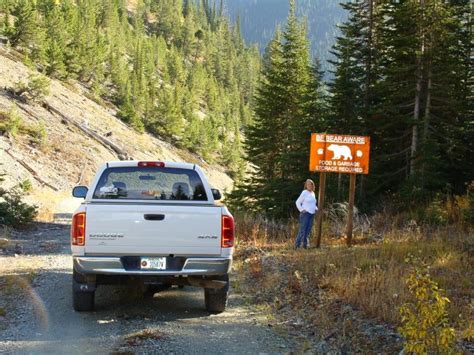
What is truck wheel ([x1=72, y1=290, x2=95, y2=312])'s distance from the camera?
22.2ft

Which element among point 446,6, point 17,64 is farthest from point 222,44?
point 446,6

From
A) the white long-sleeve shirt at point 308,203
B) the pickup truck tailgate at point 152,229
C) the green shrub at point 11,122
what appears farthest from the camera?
the green shrub at point 11,122

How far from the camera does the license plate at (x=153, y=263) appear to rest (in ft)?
20.6

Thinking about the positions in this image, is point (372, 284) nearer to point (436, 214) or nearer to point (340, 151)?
point (340, 151)

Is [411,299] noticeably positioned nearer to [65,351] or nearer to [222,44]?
[65,351]

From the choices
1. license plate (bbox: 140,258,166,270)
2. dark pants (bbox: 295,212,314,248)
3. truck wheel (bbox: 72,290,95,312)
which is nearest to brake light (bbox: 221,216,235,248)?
license plate (bbox: 140,258,166,270)

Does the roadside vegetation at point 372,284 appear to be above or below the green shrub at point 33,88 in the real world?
below

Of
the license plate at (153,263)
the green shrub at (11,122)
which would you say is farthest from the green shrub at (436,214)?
the green shrub at (11,122)

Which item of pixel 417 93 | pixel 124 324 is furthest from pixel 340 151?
pixel 124 324

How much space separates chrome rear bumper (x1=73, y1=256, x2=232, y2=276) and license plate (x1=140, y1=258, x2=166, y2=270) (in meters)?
0.05

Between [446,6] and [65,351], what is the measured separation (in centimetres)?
1894

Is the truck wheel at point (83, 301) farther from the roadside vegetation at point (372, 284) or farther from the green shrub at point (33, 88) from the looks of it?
the green shrub at point (33, 88)

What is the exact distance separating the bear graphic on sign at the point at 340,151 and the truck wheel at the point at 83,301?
25.2 ft

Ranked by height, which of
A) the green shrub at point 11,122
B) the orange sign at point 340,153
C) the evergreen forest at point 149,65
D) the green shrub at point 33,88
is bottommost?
the orange sign at point 340,153
